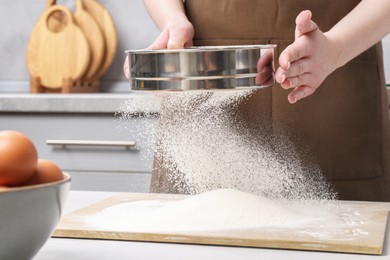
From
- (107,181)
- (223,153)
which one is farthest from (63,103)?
(223,153)

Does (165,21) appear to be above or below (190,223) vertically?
above

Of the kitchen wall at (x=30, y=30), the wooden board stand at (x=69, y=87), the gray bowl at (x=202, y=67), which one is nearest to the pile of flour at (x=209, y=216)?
the gray bowl at (x=202, y=67)

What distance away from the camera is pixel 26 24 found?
2912mm

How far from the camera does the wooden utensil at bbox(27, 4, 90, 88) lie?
2.67 metres

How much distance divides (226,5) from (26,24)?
5.06 ft

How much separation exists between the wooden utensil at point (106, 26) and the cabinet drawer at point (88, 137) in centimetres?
43

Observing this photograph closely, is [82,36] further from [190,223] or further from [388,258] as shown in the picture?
[388,258]

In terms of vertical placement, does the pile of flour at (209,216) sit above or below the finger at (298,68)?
below

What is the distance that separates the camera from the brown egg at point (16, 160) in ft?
2.30

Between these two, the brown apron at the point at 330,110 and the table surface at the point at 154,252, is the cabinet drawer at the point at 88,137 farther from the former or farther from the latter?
the table surface at the point at 154,252

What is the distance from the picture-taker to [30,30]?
2.91 m

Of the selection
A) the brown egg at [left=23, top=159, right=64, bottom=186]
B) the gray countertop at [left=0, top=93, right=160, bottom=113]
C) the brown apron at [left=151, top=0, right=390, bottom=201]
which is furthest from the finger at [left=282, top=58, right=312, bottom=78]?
the gray countertop at [left=0, top=93, right=160, bottom=113]

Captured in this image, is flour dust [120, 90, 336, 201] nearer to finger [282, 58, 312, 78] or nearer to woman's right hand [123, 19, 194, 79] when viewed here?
woman's right hand [123, 19, 194, 79]

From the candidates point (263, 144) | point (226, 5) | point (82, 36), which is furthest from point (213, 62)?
point (82, 36)
